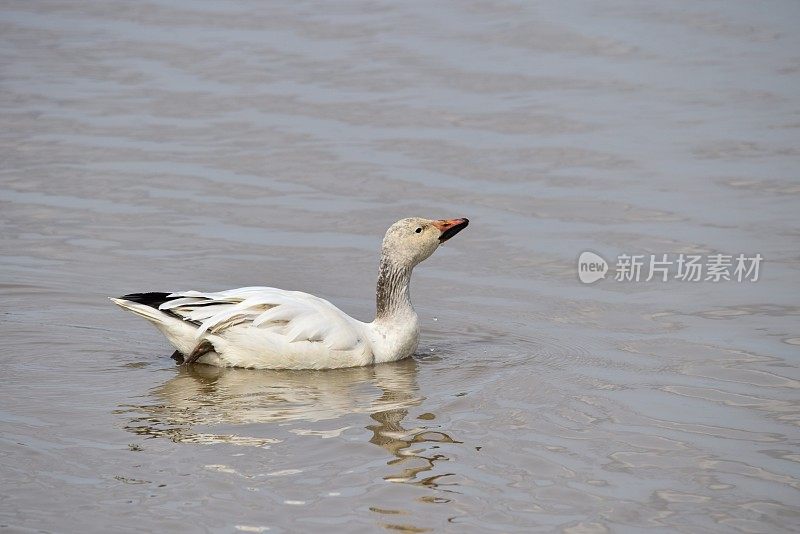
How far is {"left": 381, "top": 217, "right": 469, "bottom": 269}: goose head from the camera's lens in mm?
9766

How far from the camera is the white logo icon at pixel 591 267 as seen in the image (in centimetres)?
1107

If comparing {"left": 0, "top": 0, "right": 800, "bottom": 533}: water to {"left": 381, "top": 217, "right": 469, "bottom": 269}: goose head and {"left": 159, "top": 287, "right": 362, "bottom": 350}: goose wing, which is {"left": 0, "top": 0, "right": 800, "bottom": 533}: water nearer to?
{"left": 159, "top": 287, "right": 362, "bottom": 350}: goose wing

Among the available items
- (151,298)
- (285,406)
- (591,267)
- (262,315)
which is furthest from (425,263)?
(285,406)

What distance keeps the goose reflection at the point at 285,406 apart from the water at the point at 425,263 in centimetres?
3

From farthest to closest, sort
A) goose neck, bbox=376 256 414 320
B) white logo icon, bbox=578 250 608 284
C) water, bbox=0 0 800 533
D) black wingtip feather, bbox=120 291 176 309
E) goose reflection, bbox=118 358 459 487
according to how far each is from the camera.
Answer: white logo icon, bbox=578 250 608 284 → goose neck, bbox=376 256 414 320 → black wingtip feather, bbox=120 291 176 309 → goose reflection, bbox=118 358 459 487 → water, bbox=0 0 800 533

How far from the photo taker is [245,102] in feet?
51.6

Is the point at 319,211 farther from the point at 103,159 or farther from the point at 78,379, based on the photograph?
the point at 78,379

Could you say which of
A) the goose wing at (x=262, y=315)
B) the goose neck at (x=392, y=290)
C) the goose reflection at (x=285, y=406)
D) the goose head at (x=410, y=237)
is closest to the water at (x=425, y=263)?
the goose reflection at (x=285, y=406)

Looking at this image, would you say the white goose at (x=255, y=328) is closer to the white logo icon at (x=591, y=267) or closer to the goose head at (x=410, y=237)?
the goose head at (x=410, y=237)

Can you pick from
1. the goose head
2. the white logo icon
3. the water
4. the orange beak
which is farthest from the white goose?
the white logo icon

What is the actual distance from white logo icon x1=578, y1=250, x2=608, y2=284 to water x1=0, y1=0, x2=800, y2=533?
106 millimetres

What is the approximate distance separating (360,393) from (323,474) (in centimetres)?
167

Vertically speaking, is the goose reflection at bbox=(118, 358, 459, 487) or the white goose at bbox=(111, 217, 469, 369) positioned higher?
the white goose at bbox=(111, 217, 469, 369)

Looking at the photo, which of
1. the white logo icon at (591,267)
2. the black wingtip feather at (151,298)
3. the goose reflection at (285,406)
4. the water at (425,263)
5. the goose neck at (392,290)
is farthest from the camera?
the white logo icon at (591,267)
